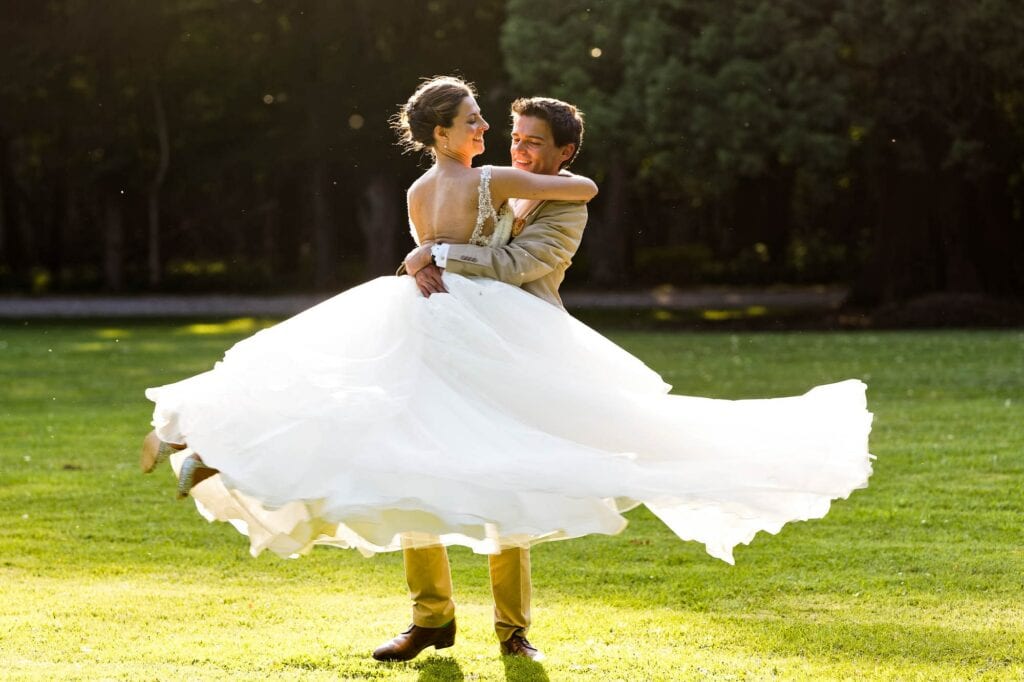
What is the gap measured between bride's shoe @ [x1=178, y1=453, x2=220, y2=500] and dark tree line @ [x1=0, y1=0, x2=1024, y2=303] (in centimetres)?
1942

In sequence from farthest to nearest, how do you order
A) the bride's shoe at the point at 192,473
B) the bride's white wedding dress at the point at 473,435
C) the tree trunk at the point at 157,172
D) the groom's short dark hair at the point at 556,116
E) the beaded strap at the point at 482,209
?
the tree trunk at the point at 157,172, the groom's short dark hair at the point at 556,116, the beaded strap at the point at 482,209, the bride's shoe at the point at 192,473, the bride's white wedding dress at the point at 473,435

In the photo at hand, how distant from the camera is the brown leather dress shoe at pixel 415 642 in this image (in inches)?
214

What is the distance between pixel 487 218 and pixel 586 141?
21.3 m

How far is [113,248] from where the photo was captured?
37.1 metres

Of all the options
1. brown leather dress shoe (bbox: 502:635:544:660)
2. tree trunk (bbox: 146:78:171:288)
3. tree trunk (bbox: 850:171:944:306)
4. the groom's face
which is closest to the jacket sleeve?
the groom's face

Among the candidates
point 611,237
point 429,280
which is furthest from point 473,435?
point 611,237

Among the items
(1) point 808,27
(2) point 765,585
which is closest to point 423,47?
(1) point 808,27

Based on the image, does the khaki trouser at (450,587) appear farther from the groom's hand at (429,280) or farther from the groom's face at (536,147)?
the groom's face at (536,147)

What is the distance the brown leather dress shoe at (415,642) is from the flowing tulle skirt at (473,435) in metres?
0.52

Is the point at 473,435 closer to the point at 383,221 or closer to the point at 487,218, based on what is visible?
the point at 487,218

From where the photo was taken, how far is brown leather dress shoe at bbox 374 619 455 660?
17.8ft

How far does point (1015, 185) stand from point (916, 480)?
73.5 ft

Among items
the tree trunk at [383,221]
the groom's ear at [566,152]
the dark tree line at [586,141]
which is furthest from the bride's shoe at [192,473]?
the tree trunk at [383,221]

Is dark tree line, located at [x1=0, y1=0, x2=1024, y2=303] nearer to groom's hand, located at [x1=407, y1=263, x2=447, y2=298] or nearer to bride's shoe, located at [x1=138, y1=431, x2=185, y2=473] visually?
groom's hand, located at [x1=407, y1=263, x2=447, y2=298]
